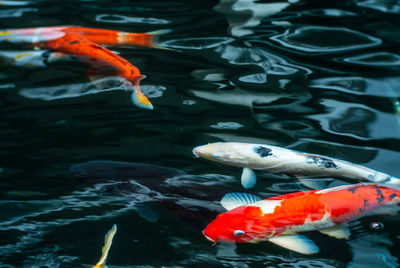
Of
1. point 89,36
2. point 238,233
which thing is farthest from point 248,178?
point 89,36

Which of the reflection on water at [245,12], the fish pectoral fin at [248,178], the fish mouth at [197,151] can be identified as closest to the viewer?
the fish pectoral fin at [248,178]

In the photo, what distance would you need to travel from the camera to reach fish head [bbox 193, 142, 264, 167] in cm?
336

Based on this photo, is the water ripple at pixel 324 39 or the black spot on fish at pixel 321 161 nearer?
the black spot on fish at pixel 321 161

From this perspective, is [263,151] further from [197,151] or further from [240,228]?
[240,228]

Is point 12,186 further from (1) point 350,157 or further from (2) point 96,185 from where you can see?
(1) point 350,157

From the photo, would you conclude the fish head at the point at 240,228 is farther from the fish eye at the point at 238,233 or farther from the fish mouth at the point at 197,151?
the fish mouth at the point at 197,151

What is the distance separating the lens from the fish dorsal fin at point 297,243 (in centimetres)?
262

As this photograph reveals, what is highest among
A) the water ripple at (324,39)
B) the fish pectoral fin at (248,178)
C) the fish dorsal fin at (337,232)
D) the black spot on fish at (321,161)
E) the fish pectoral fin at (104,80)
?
the water ripple at (324,39)

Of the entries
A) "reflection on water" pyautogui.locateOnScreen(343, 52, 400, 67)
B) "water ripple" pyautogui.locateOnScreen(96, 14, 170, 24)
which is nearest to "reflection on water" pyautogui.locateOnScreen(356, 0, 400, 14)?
"reflection on water" pyautogui.locateOnScreen(343, 52, 400, 67)

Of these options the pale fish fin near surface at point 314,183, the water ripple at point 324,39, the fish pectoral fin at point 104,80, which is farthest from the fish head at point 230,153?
the water ripple at point 324,39

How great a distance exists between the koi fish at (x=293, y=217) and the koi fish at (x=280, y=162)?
376 millimetres

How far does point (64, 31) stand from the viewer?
5168 millimetres

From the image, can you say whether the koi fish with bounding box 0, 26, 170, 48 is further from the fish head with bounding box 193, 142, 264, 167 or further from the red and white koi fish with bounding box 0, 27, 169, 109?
the fish head with bounding box 193, 142, 264, 167

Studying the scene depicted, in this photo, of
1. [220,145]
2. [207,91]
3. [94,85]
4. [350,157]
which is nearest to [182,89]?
[207,91]
